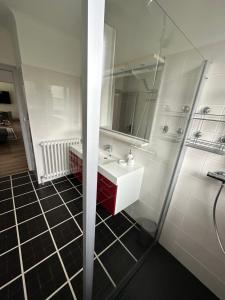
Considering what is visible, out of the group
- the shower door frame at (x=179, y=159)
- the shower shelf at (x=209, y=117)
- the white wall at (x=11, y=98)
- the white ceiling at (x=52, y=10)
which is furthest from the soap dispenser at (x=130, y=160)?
the white wall at (x=11, y=98)

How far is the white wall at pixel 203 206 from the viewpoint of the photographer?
3.20 ft

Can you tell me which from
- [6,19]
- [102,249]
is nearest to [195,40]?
[102,249]

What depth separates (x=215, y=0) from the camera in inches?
34.9

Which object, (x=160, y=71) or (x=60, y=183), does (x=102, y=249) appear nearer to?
(x=60, y=183)

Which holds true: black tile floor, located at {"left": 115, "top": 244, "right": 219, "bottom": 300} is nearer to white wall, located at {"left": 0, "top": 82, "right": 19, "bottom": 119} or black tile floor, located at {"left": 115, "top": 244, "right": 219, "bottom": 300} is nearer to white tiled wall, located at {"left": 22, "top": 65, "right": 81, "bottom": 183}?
white tiled wall, located at {"left": 22, "top": 65, "right": 81, "bottom": 183}

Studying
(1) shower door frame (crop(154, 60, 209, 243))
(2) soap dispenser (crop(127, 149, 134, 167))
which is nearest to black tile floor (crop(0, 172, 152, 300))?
(1) shower door frame (crop(154, 60, 209, 243))

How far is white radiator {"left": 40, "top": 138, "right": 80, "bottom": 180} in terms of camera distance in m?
2.15

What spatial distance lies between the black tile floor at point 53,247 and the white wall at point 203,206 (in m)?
0.46

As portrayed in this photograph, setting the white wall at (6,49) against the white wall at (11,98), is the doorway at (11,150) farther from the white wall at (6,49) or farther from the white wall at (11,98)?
the white wall at (11,98)

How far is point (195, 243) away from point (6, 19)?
136 inches

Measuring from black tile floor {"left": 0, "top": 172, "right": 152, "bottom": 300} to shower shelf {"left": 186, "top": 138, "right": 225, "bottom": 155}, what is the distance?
110 cm

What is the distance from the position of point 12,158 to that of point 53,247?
2.62m

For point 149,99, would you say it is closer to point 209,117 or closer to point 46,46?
point 209,117

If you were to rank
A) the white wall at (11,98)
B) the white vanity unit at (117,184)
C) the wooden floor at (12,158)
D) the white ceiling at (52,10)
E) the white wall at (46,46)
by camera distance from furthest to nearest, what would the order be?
the white wall at (11,98)
the wooden floor at (12,158)
the white wall at (46,46)
the white ceiling at (52,10)
the white vanity unit at (117,184)
